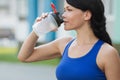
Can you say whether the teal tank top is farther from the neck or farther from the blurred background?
the blurred background

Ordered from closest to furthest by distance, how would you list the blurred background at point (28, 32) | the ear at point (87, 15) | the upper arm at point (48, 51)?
the ear at point (87, 15) < the upper arm at point (48, 51) < the blurred background at point (28, 32)

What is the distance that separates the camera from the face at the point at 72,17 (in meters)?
3.33

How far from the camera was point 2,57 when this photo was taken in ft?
59.5

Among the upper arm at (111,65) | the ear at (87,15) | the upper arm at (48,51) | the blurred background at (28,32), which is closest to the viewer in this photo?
the upper arm at (111,65)

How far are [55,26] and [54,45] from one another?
19cm

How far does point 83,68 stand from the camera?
322 centimetres

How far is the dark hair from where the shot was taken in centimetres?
327

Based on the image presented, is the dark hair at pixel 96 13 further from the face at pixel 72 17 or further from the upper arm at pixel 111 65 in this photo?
the upper arm at pixel 111 65

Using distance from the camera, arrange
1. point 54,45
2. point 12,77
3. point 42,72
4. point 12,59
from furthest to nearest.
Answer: point 12,59
point 42,72
point 12,77
point 54,45

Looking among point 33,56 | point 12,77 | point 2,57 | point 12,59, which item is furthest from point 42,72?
point 33,56

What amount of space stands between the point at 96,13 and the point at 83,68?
0.38 meters

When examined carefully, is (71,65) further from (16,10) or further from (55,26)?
(16,10)

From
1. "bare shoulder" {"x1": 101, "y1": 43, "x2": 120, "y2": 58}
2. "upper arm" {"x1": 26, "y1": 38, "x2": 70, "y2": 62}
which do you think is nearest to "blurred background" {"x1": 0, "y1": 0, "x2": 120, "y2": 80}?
"upper arm" {"x1": 26, "y1": 38, "x2": 70, "y2": 62}

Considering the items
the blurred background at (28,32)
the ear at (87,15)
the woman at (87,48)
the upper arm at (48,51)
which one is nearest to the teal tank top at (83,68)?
the woman at (87,48)
